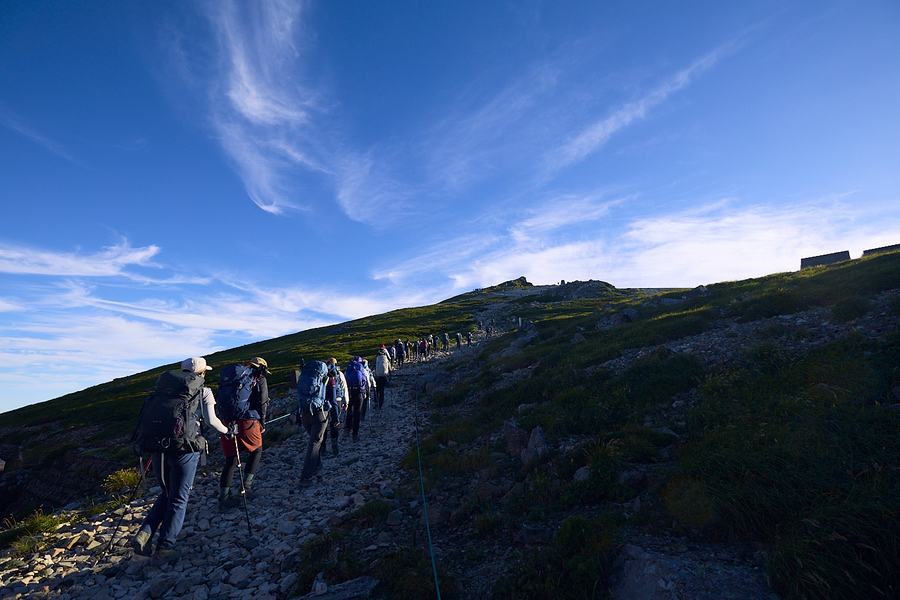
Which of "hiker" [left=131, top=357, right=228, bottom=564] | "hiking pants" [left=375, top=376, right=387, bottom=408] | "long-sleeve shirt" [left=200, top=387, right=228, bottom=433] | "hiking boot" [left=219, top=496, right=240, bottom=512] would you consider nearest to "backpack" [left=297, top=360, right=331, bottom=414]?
"hiking boot" [left=219, top=496, right=240, bottom=512]

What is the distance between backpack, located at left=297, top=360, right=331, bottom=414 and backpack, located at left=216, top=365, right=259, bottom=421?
5.87ft

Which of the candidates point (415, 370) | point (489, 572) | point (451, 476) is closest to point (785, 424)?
point (489, 572)

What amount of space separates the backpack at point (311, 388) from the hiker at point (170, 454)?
3.72 meters

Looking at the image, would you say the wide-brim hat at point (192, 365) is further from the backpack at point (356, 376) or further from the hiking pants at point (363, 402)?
the hiking pants at point (363, 402)

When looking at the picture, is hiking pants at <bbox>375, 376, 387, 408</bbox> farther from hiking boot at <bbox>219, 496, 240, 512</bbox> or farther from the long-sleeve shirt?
the long-sleeve shirt

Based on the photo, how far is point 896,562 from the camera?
3867 millimetres

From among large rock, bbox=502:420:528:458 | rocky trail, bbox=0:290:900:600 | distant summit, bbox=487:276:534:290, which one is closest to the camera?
rocky trail, bbox=0:290:900:600

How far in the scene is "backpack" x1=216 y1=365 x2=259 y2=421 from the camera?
356 inches

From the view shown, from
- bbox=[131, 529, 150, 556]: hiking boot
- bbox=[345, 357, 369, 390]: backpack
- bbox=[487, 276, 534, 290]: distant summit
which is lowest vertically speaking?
bbox=[131, 529, 150, 556]: hiking boot

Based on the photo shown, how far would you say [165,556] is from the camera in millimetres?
6938

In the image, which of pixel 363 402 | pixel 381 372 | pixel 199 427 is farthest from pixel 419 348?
pixel 199 427

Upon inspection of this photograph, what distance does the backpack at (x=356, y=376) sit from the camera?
15.8 metres

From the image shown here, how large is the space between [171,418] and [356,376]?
9.17 m

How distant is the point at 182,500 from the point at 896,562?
10.5 metres
